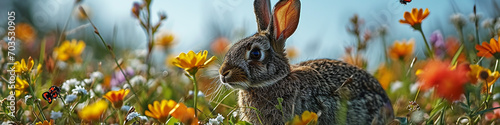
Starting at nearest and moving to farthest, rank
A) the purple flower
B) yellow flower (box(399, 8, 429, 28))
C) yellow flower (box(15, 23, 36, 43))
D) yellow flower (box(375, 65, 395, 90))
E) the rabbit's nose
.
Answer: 1. the rabbit's nose
2. yellow flower (box(399, 8, 429, 28))
3. the purple flower
4. yellow flower (box(375, 65, 395, 90))
5. yellow flower (box(15, 23, 36, 43))

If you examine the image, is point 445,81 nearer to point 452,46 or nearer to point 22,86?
point 22,86

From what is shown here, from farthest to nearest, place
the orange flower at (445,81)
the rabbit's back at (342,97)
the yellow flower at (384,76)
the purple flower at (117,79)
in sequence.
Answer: the yellow flower at (384,76)
the purple flower at (117,79)
the rabbit's back at (342,97)
the orange flower at (445,81)

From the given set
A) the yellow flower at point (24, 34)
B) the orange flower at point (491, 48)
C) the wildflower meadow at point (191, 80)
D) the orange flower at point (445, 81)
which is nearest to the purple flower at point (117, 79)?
the wildflower meadow at point (191, 80)

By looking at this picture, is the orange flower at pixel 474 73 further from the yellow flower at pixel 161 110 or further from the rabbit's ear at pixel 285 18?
the yellow flower at pixel 161 110

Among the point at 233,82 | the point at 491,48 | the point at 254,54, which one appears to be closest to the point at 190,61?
the point at 233,82

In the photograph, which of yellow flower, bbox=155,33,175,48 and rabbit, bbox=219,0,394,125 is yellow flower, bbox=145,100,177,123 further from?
yellow flower, bbox=155,33,175,48

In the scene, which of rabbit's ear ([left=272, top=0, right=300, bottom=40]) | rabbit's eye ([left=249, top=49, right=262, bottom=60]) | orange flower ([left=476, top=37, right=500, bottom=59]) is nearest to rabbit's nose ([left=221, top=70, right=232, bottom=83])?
rabbit's eye ([left=249, top=49, right=262, bottom=60])
